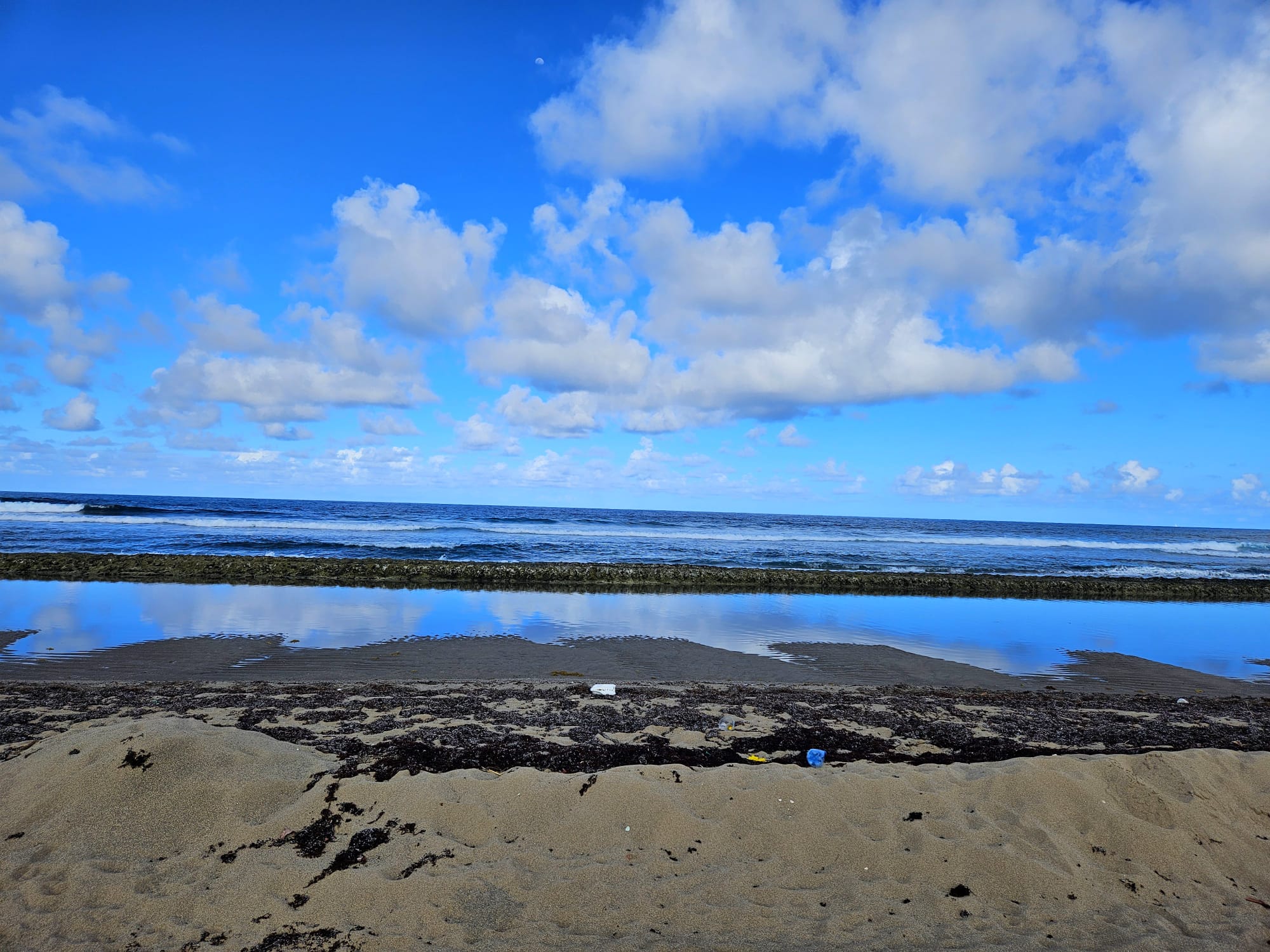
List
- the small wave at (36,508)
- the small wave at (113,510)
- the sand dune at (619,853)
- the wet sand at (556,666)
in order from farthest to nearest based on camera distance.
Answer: the small wave at (36,508) < the small wave at (113,510) < the wet sand at (556,666) < the sand dune at (619,853)

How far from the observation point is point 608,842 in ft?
13.8

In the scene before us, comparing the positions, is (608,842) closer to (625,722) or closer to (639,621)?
(625,722)

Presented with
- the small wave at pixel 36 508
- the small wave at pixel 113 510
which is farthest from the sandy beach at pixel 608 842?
the small wave at pixel 36 508

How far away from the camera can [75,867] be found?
A: 12.5 feet

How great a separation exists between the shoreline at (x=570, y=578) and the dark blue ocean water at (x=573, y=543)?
6.18 meters

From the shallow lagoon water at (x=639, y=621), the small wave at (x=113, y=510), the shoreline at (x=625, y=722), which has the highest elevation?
the small wave at (x=113, y=510)

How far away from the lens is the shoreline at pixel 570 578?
21.3 m

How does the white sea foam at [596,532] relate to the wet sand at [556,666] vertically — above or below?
above

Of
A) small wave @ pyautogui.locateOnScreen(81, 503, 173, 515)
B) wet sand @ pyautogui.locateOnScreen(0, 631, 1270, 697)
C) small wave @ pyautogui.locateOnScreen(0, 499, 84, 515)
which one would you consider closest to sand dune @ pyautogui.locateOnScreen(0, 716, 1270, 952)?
wet sand @ pyautogui.locateOnScreen(0, 631, 1270, 697)

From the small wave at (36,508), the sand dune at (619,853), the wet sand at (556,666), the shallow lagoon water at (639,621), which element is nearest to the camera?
the sand dune at (619,853)

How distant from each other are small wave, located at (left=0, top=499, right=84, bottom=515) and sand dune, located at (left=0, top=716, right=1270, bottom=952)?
6238cm

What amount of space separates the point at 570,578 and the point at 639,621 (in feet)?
28.0

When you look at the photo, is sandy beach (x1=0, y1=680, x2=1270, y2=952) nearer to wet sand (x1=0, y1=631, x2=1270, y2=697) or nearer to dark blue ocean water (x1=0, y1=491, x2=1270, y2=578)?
wet sand (x1=0, y1=631, x2=1270, y2=697)

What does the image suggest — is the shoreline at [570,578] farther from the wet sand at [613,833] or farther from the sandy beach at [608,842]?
the sandy beach at [608,842]
